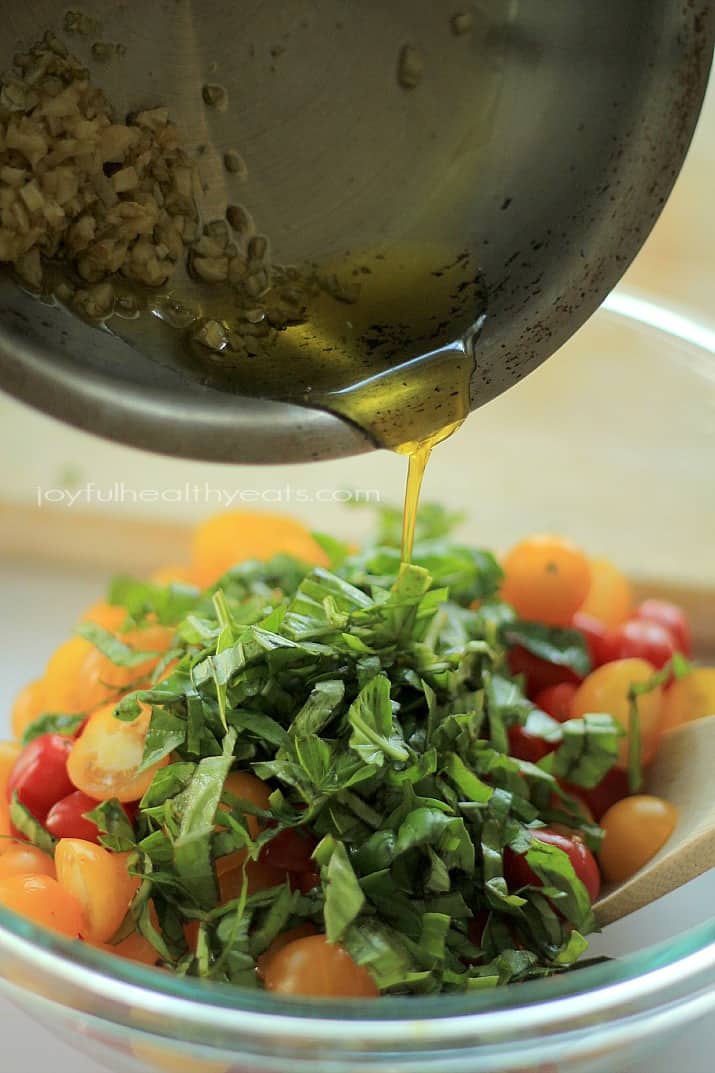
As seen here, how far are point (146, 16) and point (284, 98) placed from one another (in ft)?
0.43

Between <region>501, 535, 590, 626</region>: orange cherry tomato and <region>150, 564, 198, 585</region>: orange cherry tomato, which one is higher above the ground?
<region>501, 535, 590, 626</region>: orange cherry tomato

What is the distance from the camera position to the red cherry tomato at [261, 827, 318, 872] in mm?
1000

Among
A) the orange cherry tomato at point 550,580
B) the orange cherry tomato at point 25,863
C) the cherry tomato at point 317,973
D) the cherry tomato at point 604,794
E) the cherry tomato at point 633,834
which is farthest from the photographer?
the orange cherry tomato at point 550,580

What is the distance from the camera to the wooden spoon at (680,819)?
1.07 meters

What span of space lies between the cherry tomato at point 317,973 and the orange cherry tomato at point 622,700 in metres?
0.45

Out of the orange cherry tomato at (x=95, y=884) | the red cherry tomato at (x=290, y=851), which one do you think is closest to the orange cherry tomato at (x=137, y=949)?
the orange cherry tomato at (x=95, y=884)

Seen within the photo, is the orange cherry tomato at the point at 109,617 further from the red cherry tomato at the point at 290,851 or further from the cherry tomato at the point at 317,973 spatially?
the cherry tomato at the point at 317,973

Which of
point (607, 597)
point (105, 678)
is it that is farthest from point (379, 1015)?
point (607, 597)

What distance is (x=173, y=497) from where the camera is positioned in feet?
Result: 5.41

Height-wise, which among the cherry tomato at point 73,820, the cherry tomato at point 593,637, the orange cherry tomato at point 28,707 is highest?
the cherry tomato at point 593,637

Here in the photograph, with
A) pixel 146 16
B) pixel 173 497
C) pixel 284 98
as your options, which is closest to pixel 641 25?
pixel 284 98

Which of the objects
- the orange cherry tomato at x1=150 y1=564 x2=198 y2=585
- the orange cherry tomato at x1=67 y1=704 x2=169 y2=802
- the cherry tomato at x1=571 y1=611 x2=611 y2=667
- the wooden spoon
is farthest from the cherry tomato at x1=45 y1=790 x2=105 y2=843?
the cherry tomato at x1=571 y1=611 x2=611 y2=667

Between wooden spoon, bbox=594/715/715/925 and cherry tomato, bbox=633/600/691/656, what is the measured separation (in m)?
0.17

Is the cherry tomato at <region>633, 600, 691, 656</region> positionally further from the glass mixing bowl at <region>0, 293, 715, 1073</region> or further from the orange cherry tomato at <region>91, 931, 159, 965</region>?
the orange cherry tomato at <region>91, 931, 159, 965</region>
